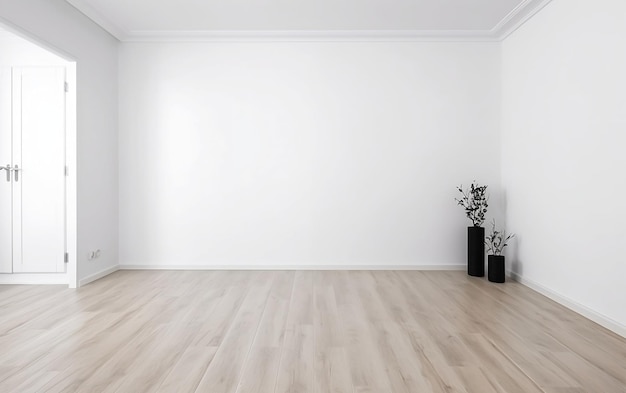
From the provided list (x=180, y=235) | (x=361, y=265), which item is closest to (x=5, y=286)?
(x=180, y=235)

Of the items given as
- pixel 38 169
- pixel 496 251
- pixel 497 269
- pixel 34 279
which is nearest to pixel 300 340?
pixel 497 269

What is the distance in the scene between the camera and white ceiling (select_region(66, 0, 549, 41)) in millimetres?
4055

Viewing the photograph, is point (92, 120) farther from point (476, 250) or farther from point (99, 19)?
point (476, 250)

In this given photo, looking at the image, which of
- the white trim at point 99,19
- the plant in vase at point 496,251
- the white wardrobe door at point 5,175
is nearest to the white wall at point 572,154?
the plant in vase at point 496,251

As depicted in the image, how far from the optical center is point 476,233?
450 centimetres

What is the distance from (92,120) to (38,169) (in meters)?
0.75

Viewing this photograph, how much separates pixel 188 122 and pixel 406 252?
10.4 feet

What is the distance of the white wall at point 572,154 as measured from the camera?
9.69 feet

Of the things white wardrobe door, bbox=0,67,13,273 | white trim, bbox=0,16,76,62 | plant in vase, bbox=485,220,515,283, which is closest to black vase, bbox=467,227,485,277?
plant in vase, bbox=485,220,515,283

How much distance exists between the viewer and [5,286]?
411cm

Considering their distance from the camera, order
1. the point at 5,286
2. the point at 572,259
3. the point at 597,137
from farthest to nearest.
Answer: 1. the point at 5,286
2. the point at 572,259
3. the point at 597,137

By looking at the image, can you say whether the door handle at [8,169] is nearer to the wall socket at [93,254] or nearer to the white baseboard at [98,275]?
the wall socket at [93,254]

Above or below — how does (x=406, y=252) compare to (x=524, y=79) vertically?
below

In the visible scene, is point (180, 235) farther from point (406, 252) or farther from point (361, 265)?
point (406, 252)
